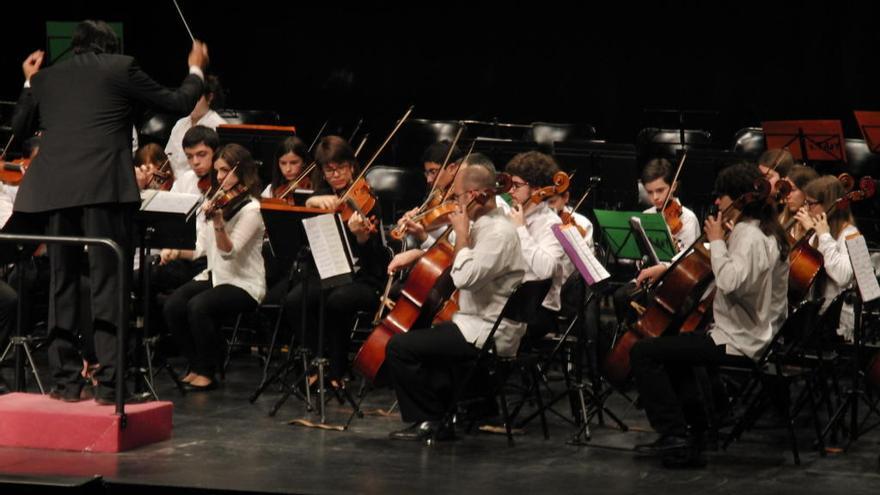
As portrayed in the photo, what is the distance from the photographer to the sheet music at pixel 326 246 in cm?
573

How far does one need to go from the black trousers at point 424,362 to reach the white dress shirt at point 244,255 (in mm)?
1485

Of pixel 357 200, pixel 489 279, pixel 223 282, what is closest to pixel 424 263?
pixel 489 279

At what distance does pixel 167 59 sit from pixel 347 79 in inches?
61.3

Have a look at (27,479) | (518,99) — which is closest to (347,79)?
(518,99)

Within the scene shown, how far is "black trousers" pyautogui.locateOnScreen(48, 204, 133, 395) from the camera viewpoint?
5.15 metres

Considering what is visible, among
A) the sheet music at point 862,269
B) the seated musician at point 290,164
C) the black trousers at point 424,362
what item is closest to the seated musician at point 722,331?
the sheet music at point 862,269

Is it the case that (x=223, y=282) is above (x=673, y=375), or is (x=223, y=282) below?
above

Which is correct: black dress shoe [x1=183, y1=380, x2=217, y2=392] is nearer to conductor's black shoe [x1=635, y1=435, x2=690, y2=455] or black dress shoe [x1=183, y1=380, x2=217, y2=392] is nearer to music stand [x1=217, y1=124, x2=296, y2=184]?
music stand [x1=217, y1=124, x2=296, y2=184]

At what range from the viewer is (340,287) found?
6621mm

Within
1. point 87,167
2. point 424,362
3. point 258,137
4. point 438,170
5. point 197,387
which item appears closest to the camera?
point 87,167

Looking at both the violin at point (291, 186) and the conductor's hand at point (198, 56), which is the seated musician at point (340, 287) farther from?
the conductor's hand at point (198, 56)

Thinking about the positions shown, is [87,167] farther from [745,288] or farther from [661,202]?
[661,202]

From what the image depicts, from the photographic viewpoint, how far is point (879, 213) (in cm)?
909

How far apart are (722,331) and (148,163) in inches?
149
